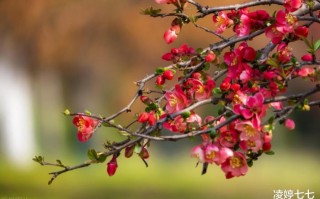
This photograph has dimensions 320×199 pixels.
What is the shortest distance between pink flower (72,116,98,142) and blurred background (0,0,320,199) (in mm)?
6243

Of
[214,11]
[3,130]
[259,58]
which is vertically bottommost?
[259,58]

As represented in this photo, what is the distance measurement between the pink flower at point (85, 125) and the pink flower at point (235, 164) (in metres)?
0.44

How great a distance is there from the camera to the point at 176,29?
8.09 feet

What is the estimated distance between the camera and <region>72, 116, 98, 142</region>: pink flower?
2307 millimetres

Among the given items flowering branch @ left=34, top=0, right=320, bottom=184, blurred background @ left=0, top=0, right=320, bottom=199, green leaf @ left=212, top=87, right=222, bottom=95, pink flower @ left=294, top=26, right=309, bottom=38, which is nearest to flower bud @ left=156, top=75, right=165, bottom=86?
flowering branch @ left=34, top=0, right=320, bottom=184

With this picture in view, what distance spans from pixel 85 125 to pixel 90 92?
8533 mm

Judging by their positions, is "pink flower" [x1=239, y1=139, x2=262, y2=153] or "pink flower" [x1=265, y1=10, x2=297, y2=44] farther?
"pink flower" [x1=265, y1=10, x2=297, y2=44]

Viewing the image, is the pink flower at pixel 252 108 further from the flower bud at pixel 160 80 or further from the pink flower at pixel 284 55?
the flower bud at pixel 160 80

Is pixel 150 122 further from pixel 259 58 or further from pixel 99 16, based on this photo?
pixel 99 16

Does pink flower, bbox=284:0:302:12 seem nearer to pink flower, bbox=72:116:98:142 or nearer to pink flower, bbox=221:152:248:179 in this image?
pink flower, bbox=221:152:248:179

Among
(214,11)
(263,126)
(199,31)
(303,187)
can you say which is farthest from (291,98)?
(199,31)

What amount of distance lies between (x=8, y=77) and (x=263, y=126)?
28.0ft

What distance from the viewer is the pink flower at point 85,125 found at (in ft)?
7.57

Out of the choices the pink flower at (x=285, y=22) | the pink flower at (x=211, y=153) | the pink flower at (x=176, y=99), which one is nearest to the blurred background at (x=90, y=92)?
the pink flower at (x=176, y=99)
